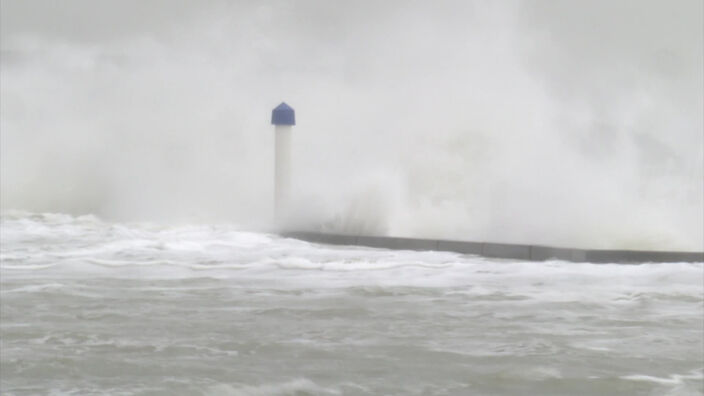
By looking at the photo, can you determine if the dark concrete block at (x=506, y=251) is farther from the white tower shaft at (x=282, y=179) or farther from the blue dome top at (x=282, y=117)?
the blue dome top at (x=282, y=117)

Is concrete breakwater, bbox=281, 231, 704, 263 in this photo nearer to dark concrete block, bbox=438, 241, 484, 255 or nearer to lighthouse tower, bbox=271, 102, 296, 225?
dark concrete block, bbox=438, 241, 484, 255

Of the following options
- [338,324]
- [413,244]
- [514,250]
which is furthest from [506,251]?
[338,324]

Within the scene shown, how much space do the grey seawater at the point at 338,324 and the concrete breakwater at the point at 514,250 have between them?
166 millimetres

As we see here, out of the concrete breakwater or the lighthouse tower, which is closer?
the concrete breakwater

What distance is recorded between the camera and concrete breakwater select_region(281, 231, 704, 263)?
Answer: 7352mm

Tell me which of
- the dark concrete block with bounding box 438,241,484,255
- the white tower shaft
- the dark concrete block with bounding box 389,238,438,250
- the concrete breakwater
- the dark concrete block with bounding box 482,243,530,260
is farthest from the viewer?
the white tower shaft

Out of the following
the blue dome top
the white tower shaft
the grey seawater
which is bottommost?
the grey seawater

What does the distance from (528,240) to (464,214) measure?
3.54 feet

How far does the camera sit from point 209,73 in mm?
15000

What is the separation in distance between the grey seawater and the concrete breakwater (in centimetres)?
17

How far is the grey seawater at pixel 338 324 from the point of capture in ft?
13.1

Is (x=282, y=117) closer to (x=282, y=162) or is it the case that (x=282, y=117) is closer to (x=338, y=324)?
(x=282, y=162)

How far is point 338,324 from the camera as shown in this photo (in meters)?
5.11

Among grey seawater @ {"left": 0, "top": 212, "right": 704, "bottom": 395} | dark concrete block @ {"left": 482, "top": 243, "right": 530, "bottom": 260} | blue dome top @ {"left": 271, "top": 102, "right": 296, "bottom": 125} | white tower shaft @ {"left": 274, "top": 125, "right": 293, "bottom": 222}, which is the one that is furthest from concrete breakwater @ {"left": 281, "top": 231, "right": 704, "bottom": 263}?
blue dome top @ {"left": 271, "top": 102, "right": 296, "bottom": 125}
